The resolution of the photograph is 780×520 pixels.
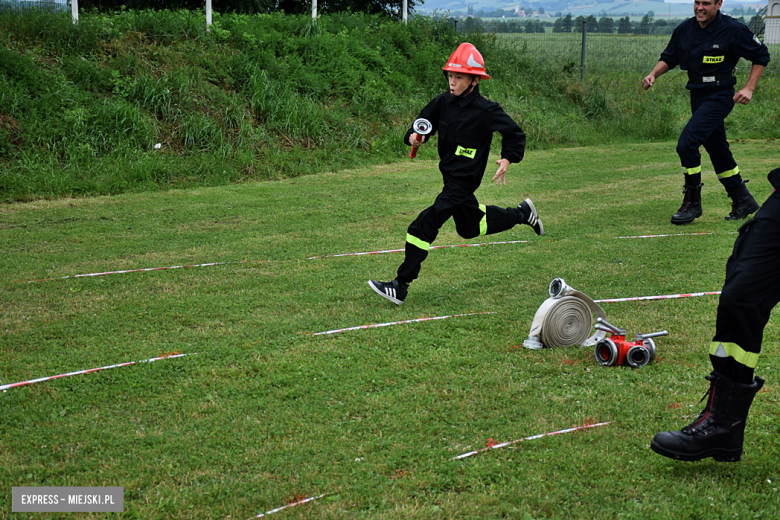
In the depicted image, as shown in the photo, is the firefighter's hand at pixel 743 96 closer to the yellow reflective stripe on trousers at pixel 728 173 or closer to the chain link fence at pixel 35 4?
the yellow reflective stripe on trousers at pixel 728 173

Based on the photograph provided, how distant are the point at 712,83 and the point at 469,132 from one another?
415 cm

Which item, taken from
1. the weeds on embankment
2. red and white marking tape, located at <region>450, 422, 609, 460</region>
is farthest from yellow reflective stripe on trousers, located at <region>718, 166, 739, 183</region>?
the weeds on embankment

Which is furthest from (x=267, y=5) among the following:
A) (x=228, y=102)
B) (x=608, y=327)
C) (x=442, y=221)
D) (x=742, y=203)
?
(x=608, y=327)

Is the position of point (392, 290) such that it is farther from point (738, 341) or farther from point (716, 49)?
point (716, 49)

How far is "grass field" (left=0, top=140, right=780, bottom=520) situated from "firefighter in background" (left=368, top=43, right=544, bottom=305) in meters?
0.40

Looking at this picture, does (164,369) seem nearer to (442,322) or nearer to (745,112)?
(442,322)

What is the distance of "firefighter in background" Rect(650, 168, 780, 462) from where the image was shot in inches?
122

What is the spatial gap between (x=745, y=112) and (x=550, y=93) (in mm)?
4714

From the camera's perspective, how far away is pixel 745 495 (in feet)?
10.1

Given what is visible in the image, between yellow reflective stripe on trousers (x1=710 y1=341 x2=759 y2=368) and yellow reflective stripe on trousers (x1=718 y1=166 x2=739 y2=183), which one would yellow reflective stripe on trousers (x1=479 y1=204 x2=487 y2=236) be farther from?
yellow reflective stripe on trousers (x1=718 y1=166 x2=739 y2=183)

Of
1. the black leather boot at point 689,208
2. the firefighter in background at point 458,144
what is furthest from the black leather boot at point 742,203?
the firefighter in background at point 458,144

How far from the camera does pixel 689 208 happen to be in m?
8.51

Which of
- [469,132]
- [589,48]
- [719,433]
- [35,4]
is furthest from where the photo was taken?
[589,48]

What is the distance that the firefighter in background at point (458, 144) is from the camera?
5711 mm
